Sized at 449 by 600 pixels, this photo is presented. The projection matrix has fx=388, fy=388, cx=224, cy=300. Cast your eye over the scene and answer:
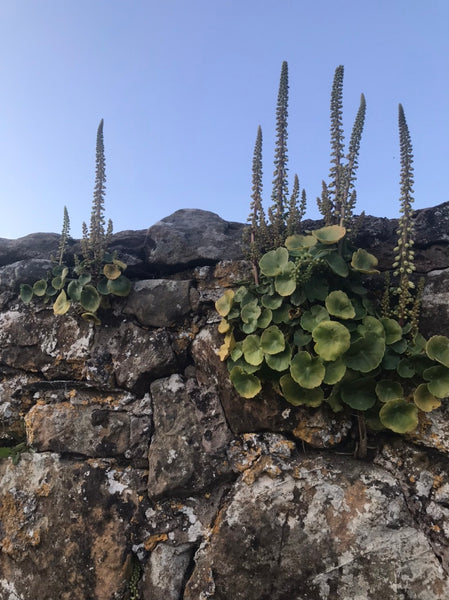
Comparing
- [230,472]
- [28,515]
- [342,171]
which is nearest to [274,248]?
[342,171]

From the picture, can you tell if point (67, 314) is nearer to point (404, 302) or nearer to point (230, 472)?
point (230, 472)

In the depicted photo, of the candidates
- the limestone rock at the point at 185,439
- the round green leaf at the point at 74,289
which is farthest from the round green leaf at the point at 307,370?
the round green leaf at the point at 74,289

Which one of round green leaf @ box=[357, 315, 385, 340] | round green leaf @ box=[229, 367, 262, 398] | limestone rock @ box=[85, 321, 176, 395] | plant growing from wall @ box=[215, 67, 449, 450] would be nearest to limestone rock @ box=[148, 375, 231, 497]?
limestone rock @ box=[85, 321, 176, 395]

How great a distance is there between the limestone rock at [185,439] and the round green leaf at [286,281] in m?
1.39

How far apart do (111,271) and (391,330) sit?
3.39m

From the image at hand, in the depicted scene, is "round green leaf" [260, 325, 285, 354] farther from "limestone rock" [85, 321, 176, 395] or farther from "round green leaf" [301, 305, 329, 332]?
"limestone rock" [85, 321, 176, 395]

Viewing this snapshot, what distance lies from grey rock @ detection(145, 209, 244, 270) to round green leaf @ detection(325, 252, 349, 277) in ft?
4.37

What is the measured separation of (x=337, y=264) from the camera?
13.5 feet

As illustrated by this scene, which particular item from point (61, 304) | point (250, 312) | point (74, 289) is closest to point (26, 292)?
point (61, 304)

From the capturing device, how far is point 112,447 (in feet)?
14.1

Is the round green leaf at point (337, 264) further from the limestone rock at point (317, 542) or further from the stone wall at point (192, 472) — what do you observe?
the limestone rock at point (317, 542)

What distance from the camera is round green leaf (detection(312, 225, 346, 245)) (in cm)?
411

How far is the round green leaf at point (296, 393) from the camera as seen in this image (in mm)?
3834

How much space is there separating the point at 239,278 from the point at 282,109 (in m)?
2.39
